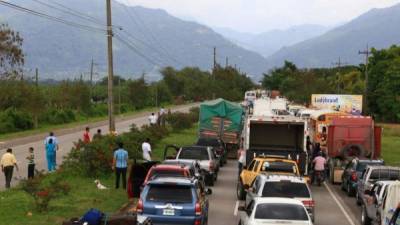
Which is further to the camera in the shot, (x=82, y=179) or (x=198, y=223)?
(x=82, y=179)

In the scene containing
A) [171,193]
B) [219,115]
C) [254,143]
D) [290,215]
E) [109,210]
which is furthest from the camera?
[219,115]

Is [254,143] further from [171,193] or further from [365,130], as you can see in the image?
[171,193]

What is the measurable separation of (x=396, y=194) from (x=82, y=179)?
13937 millimetres

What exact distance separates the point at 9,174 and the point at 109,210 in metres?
6.51

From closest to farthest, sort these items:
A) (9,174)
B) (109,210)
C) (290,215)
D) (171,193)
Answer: (290,215)
(171,193)
(109,210)
(9,174)

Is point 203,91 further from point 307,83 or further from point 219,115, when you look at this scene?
point 219,115

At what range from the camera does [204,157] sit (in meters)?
29.3

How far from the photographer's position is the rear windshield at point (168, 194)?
16031 millimetres

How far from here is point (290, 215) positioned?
48.5 feet

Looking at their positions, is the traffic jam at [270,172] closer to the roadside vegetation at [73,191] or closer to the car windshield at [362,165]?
the car windshield at [362,165]

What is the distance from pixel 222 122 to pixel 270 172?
20.6 meters

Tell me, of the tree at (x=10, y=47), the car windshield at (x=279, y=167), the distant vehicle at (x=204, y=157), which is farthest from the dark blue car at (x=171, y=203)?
the tree at (x=10, y=47)

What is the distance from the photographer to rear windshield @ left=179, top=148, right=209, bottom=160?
2931cm

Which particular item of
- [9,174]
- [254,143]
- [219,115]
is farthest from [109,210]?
[219,115]
